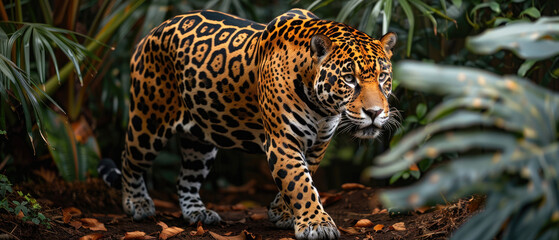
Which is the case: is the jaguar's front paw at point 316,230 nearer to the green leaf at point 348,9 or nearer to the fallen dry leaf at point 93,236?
the fallen dry leaf at point 93,236

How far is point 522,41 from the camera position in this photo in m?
2.09

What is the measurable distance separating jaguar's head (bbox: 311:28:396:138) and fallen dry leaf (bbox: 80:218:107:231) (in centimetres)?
190

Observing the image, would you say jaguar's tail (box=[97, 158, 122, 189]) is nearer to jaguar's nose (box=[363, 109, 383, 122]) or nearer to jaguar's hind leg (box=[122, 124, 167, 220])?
jaguar's hind leg (box=[122, 124, 167, 220])

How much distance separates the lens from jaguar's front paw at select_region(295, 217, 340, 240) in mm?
3799

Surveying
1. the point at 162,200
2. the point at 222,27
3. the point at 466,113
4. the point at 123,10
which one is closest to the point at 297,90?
the point at 222,27

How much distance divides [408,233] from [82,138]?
3.54 metres

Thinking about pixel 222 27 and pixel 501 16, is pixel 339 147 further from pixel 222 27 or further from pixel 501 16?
pixel 222 27

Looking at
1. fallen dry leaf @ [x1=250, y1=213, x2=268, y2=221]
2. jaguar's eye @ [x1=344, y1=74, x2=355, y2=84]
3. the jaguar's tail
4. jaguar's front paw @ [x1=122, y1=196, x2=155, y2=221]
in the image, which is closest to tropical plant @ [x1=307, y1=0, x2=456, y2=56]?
jaguar's eye @ [x1=344, y1=74, x2=355, y2=84]

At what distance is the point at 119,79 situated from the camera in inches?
307

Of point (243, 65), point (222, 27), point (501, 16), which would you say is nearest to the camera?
point (243, 65)

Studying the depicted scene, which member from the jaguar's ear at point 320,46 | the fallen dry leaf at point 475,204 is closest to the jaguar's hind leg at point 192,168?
the jaguar's ear at point 320,46

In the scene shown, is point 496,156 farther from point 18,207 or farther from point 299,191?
point 18,207

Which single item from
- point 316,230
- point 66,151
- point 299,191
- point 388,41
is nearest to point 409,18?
point 388,41

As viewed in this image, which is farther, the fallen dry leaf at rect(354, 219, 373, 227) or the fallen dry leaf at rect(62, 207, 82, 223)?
the fallen dry leaf at rect(62, 207, 82, 223)
